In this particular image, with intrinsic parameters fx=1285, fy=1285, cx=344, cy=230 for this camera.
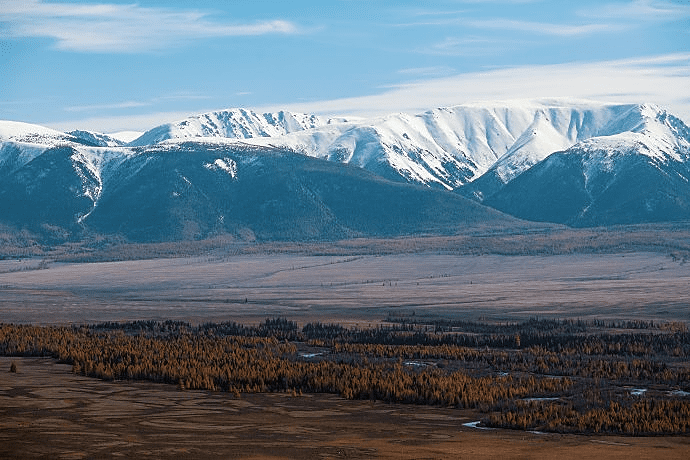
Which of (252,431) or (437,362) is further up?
(252,431)

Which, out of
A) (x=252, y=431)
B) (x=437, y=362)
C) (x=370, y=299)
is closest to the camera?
(x=252, y=431)

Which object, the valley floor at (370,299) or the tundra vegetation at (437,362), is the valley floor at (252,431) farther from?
the valley floor at (370,299)

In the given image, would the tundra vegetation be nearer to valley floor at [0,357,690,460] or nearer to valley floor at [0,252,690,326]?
valley floor at [0,357,690,460]

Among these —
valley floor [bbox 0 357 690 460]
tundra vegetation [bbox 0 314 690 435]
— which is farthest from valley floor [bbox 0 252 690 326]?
valley floor [bbox 0 357 690 460]

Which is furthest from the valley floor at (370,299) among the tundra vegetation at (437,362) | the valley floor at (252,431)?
the valley floor at (252,431)

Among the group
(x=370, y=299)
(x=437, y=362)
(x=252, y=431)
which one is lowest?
(x=370, y=299)

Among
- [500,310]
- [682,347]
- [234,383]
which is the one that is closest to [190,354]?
[234,383]

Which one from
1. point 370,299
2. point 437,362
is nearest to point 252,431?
point 437,362

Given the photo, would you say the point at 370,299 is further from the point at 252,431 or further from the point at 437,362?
the point at 252,431
